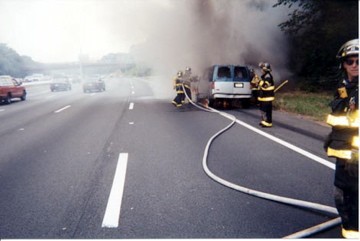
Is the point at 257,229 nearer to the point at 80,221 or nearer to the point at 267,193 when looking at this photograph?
the point at 267,193

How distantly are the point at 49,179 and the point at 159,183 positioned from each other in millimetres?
A: 1791

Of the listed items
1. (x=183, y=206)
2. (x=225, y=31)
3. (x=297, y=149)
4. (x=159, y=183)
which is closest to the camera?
(x=183, y=206)

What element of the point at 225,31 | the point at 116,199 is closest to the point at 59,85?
the point at 225,31

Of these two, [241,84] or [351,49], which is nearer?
[351,49]

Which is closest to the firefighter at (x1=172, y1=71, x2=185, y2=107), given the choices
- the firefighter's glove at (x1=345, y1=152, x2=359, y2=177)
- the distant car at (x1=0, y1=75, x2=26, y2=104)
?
the firefighter's glove at (x1=345, y1=152, x2=359, y2=177)

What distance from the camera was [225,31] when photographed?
2459cm

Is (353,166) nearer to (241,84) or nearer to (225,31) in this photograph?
(241,84)

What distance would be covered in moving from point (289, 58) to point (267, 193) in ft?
80.3

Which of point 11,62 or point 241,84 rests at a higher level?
point 11,62

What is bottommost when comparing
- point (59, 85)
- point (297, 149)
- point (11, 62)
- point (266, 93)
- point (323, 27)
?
point (297, 149)

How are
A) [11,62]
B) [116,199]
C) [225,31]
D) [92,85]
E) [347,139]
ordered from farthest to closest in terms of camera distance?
[92,85] → [225,31] → [11,62] → [116,199] → [347,139]

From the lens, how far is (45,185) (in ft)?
14.7

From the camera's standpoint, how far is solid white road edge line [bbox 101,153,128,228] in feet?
10.9

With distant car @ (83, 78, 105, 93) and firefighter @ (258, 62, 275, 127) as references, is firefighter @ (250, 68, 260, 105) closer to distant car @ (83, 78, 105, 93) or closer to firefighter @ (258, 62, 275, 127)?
firefighter @ (258, 62, 275, 127)
